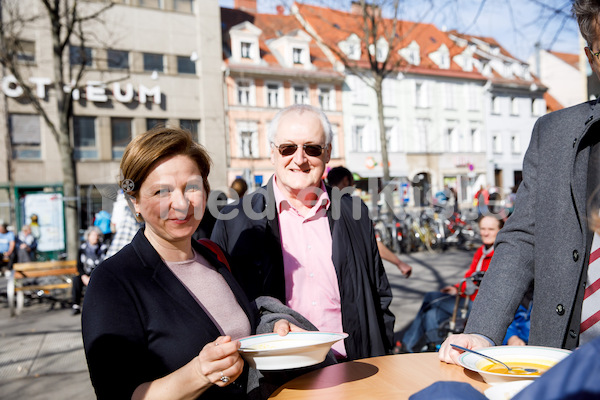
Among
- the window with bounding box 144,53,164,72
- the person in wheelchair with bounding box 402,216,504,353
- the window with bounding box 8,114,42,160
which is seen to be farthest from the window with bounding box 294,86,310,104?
the person in wheelchair with bounding box 402,216,504,353

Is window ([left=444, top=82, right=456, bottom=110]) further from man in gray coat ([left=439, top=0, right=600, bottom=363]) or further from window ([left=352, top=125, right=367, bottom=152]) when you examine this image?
man in gray coat ([left=439, top=0, right=600, bottom=363])

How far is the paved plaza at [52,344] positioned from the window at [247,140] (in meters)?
19.3

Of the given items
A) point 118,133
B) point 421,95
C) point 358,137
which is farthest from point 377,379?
point 421,95

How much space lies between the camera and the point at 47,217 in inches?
747

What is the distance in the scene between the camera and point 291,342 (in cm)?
180

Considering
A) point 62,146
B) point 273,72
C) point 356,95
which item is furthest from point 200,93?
point 62,146

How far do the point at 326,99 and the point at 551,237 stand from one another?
32.0 m

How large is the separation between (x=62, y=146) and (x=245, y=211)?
794 centimetres

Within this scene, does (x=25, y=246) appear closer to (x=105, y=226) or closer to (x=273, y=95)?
(x=105, y=226)

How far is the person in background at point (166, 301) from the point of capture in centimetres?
159

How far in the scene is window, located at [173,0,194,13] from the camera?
27.7 metres

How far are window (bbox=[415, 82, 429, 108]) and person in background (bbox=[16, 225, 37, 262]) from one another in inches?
1086

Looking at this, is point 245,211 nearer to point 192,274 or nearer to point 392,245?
point 192,274

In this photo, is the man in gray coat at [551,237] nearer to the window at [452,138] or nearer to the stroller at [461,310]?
the stroller at [461,310]
